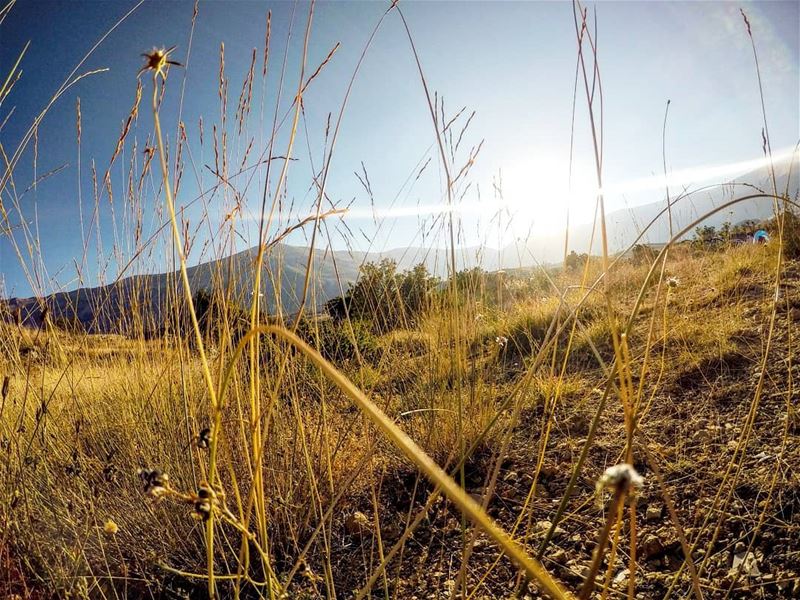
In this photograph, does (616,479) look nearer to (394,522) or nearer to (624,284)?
(394,522)

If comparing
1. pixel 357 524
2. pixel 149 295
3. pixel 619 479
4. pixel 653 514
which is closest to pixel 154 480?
pixel 619 479

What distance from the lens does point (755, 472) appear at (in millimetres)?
→ 1070

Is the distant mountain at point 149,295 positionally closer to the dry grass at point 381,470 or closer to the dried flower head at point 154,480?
the dry grass at point 381,470

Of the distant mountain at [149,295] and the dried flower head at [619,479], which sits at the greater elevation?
the distant mountain at [149,295]

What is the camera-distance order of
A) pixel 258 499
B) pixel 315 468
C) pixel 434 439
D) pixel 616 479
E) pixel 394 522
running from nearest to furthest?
1. pixel 616 479
2. pixel 258 499
3. pixel 394 522
4. pixel 315 468
5. pixel 434 439

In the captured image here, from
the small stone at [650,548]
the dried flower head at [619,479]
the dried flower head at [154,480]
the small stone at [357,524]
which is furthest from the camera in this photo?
the small stone at [357,524]

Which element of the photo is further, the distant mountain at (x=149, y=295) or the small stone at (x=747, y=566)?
the distant mountain at (x=149, y=295)

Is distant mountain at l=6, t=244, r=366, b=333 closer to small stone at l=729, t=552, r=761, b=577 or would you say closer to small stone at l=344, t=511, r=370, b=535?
small stone at l=344, t=511, r=370, b=535

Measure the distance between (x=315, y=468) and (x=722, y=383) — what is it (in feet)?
4.76

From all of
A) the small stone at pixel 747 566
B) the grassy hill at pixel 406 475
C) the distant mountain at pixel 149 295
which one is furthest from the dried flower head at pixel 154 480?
the small stone at pixel 747 566

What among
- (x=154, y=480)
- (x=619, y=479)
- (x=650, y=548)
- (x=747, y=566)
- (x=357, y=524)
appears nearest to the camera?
(x=619, y=479)

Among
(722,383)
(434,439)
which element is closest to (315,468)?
(434,439)

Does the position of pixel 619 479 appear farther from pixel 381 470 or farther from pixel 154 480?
pixel 381 470

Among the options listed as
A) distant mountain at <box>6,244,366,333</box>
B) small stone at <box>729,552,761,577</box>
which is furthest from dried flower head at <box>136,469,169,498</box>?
small stone at <box>729,552,761,577</box>
